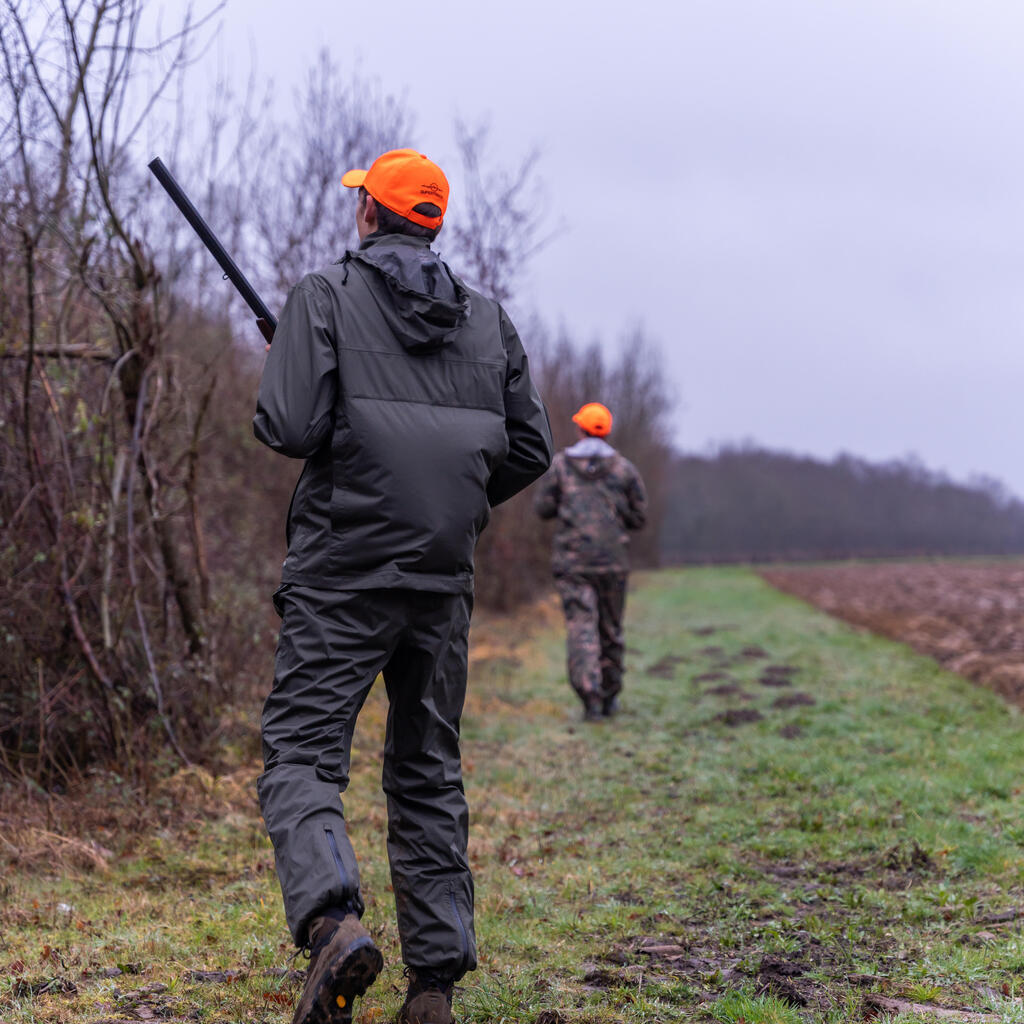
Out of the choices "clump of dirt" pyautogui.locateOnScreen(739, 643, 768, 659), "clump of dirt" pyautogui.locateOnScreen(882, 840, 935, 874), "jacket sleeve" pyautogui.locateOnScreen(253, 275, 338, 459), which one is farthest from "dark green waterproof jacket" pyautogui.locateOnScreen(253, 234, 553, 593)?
"clump of dirt" pyautogui.locateOnScreen(739, 643, 768, 659)

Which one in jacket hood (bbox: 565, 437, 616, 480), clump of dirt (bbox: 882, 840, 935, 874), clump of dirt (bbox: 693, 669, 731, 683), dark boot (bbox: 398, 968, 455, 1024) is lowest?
clump of dirt (bbox: 693, 669, 731, 683)

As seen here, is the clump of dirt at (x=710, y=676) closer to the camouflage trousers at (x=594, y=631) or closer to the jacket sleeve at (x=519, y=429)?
the camouflage trousers at (x=594, y=631)

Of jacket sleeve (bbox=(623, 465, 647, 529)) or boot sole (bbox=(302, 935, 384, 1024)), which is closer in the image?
boot sole (bbox=(302, 935, 384, 1024))

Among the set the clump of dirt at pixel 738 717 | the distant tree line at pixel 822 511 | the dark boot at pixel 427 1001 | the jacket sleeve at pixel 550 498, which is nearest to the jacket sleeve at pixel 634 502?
the jacket sleeve at pixel 550 498

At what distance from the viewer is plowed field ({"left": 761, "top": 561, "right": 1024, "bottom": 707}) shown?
11.5 meters

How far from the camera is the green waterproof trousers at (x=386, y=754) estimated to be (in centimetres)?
273

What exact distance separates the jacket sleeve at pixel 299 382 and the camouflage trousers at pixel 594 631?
5.77m

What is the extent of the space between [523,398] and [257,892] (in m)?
2.27

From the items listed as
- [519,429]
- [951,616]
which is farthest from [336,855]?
[951,616]

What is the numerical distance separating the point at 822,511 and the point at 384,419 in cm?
7798

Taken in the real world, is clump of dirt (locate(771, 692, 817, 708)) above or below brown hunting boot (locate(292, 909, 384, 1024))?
below

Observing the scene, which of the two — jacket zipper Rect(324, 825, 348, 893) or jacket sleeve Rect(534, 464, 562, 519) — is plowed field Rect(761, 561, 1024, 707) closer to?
jacket sleeve Rect(534, 464, 562, 519)

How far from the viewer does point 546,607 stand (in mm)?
19750

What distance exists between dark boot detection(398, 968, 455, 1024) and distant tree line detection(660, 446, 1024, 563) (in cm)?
6030
